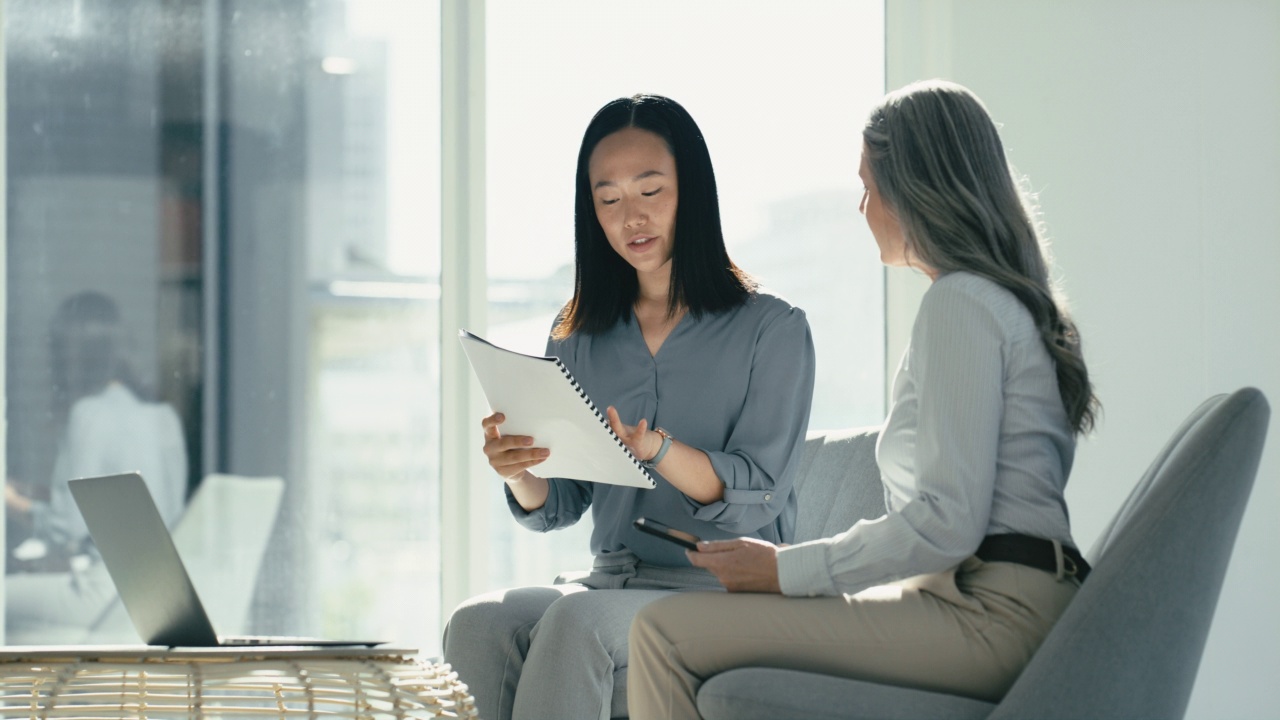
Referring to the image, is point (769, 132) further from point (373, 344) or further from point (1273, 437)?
point (1273, 437)

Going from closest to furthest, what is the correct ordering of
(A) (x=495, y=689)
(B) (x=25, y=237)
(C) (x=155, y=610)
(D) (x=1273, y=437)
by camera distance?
(C) (x=155, y=610) < (A) (x=495, y=689) < (B) (x=25, y=237) < (D) (x=1273, y=437)

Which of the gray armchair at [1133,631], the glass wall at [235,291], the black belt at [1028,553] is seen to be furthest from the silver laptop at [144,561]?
the glass wall at [235,291]

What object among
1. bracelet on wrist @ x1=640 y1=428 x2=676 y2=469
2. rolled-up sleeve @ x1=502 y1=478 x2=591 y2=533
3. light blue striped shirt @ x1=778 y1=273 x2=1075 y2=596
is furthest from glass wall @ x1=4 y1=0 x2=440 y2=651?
light blue striped shirt @ x1=778 y1=273 x2=1075 y2=596

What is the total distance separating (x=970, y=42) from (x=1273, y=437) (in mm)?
1485

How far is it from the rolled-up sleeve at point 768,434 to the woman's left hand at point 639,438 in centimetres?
12

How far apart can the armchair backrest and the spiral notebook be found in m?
0.65

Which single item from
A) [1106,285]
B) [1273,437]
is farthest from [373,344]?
[1273,437]

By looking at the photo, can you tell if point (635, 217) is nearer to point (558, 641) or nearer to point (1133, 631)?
point (558, 641)

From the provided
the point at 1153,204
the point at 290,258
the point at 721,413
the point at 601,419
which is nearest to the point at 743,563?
the point at 601,419

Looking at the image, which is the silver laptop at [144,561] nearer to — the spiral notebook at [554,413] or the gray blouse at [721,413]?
the spiral notebook at [554,413]

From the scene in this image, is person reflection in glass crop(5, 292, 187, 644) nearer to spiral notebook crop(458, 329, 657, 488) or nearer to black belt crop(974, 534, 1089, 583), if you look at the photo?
spiral notebook crop(458, 329, 657, 488)

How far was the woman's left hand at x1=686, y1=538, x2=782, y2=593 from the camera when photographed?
1564mm

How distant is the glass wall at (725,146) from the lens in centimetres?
345

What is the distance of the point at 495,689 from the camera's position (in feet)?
6.44
